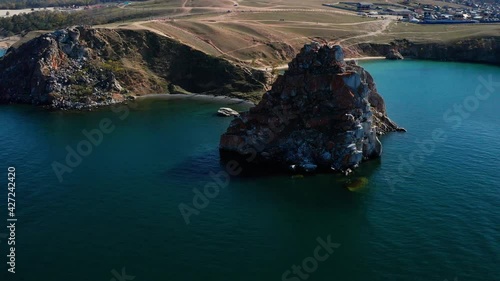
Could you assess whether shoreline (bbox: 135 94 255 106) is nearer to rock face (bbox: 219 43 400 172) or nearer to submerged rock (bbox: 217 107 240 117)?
submerged rock (bbox: 217 107 240 117)

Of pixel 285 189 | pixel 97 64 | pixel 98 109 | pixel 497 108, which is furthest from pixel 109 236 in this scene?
pixel 497 108

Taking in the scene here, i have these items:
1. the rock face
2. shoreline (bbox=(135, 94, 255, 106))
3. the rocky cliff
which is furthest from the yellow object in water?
the rocky cliff

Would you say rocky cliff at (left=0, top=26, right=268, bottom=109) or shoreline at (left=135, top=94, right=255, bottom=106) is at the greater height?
rocky cliff at (left=0, top=26, right=268, bottom=109)

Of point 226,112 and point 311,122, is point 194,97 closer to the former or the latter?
point 226,112

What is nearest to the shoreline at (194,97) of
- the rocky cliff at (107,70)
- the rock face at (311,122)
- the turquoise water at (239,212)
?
the rocky cliff at (107,70)

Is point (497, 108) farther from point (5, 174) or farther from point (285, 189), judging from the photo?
point (5, 174)

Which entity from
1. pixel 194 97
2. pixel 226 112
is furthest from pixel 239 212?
pixel 194 97
